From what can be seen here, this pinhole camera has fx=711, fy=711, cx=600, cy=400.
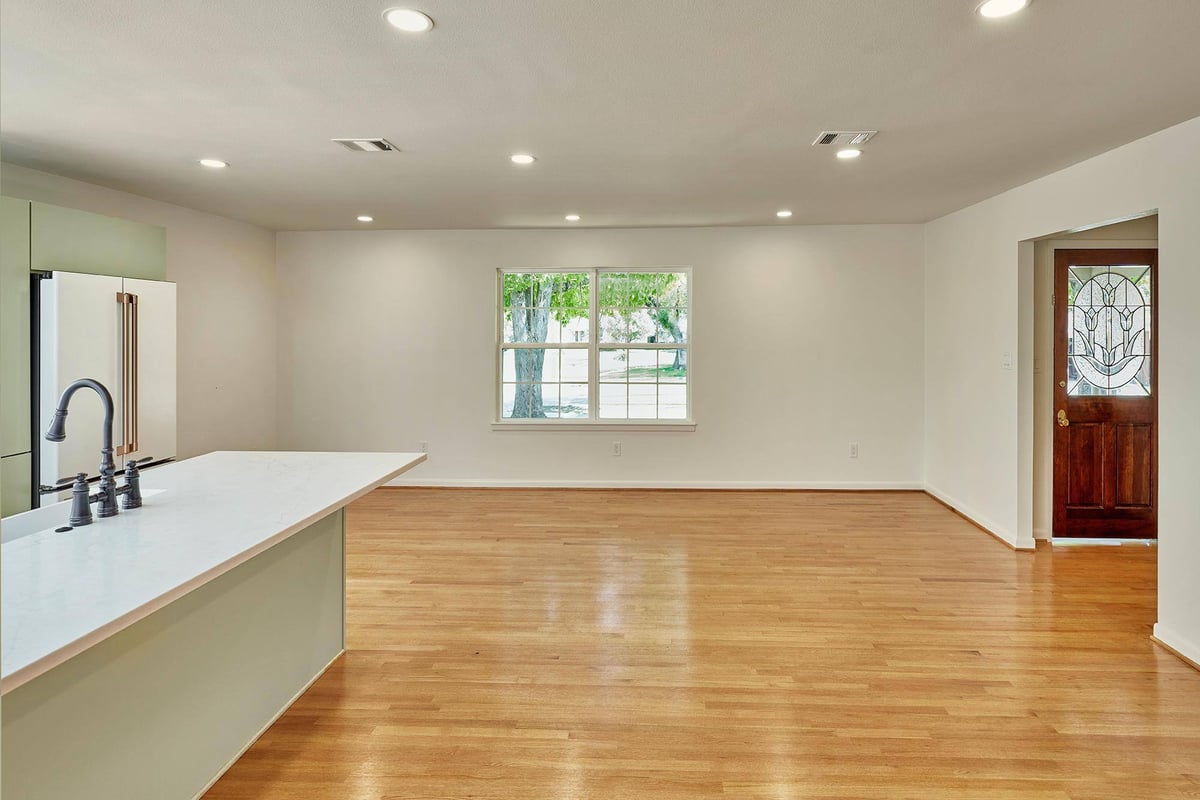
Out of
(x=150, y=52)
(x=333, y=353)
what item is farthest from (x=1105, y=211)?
(x=333, y=353)

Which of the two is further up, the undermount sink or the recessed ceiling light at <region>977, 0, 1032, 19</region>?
the recessed ceiling light at <region>977, 0, 1032, 19</region>

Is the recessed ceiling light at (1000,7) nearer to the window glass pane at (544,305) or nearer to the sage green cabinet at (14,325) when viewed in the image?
the sage green cabinet at (14,325)

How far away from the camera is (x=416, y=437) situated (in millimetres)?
6652

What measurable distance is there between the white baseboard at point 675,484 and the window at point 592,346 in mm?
595

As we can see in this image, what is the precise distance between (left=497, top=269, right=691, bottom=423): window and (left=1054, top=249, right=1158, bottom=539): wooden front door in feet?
9.58

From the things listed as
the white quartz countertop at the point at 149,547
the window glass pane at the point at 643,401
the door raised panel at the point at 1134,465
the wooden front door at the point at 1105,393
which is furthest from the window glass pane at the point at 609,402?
the white quartz countertop at the point at 149,547

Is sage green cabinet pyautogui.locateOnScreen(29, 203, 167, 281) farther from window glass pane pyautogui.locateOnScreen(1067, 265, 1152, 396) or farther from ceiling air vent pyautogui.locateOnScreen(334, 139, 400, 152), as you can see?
window glass pane pyautogui.locateOnScreen(1067, 265, 1152, 396)

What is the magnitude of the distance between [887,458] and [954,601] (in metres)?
2.85

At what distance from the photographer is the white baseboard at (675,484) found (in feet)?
21.0

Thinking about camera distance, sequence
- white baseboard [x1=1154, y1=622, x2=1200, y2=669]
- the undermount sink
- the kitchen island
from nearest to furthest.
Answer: the kitchen island → the undermount sink → white baseboard [x1=1154, y1=622, x2=1200, y2=669]

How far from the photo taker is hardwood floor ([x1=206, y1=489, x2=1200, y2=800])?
218cm

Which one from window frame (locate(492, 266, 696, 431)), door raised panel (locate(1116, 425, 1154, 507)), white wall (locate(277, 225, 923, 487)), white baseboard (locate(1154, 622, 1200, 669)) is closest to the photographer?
white baseboard (locate(1154, 622, 1200, 669))

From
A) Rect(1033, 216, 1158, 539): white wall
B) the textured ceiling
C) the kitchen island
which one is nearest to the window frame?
the textured ceiling

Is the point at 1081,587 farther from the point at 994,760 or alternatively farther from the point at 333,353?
the point at 333,353
